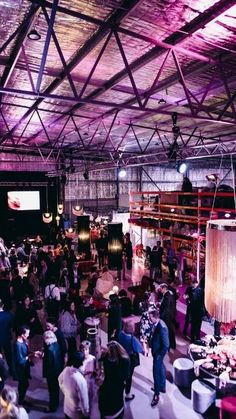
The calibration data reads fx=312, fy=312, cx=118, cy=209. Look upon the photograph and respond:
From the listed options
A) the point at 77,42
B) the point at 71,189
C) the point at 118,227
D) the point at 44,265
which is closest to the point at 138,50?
the point at 77,42

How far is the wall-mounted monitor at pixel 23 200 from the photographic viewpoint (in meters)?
17.8

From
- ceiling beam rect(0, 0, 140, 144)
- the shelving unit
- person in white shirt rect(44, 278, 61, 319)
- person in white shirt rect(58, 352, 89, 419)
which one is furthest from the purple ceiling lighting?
person in white shirt rect(44, 278, 61, 319)

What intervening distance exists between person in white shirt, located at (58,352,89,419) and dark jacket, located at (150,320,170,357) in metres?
1.37

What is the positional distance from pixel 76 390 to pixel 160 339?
1.59 metres

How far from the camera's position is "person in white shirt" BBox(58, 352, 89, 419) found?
12.2ft

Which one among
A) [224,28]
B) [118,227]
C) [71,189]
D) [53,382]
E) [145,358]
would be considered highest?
Answer: [224,28]

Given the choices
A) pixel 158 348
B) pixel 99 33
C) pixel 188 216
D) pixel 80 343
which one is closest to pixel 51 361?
pixel 80 343

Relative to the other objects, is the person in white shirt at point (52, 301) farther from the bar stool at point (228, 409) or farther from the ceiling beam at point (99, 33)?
the ceiling beam at point (99, 33)

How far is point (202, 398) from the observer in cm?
460

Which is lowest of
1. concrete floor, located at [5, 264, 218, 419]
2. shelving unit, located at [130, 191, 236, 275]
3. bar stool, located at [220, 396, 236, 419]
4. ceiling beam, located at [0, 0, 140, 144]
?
concrete floor, located at [5, 264, 218, 419]

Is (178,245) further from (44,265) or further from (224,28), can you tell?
(224,28)

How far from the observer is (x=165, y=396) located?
16.5 feet

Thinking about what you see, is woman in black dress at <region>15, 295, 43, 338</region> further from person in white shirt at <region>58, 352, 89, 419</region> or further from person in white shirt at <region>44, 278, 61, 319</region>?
person in white shirt at <region>58, 352, 89, 419</region>

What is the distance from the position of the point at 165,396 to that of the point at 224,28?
217 inches
